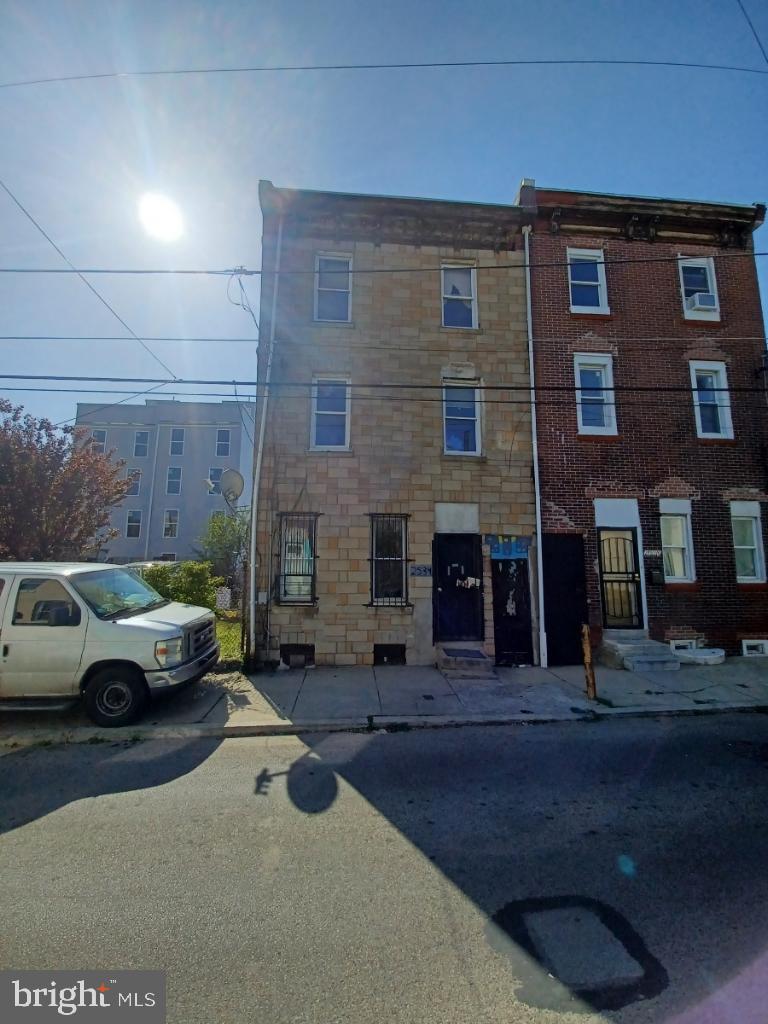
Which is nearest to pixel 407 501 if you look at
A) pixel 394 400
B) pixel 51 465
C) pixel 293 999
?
pixel 394 400

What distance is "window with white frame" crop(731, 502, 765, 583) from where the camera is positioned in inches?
430

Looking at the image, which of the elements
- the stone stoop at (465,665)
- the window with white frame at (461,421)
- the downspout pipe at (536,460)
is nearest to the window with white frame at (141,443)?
the window with white frame at (461,421)

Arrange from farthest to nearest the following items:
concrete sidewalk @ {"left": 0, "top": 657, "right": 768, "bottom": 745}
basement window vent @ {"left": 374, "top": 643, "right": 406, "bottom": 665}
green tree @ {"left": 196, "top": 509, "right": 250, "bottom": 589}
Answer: green tree @ {"left": 196, "top": 509, "right": 250, "bottom": 589}, basement window vent @ {"left": 374, "top": 643, "right": 406, "bottom": 665}, concrete sidewalk @ {"left": 0, "top": 657, "right": 768, "bottom": 745}

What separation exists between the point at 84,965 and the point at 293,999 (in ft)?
3.89

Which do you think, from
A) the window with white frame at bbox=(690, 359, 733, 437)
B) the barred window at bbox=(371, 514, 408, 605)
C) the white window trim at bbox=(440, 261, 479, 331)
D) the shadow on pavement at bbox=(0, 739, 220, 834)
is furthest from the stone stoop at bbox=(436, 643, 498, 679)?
the window with white frame at bbox=(690, 359, 733, 437)

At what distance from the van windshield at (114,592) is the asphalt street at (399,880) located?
6.00 feet

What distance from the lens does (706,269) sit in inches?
467

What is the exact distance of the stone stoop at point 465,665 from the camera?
8.74m

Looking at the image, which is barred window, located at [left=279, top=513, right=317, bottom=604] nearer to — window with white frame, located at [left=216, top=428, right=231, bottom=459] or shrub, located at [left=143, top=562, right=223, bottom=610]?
shrub, located at [left=143, top=562, right=223, bottom=610]

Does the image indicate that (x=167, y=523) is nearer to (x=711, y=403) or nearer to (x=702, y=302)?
(x=711, y=403)

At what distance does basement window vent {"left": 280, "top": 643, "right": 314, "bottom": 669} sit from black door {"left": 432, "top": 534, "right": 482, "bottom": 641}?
2640 mm

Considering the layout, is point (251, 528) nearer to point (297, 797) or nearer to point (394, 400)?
point (394, 400)

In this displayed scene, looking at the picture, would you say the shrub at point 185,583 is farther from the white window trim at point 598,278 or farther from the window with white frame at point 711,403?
the window with white frame at point 711,403

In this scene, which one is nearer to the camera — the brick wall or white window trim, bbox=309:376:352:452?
white window trim, bbox=309:376:352:452
